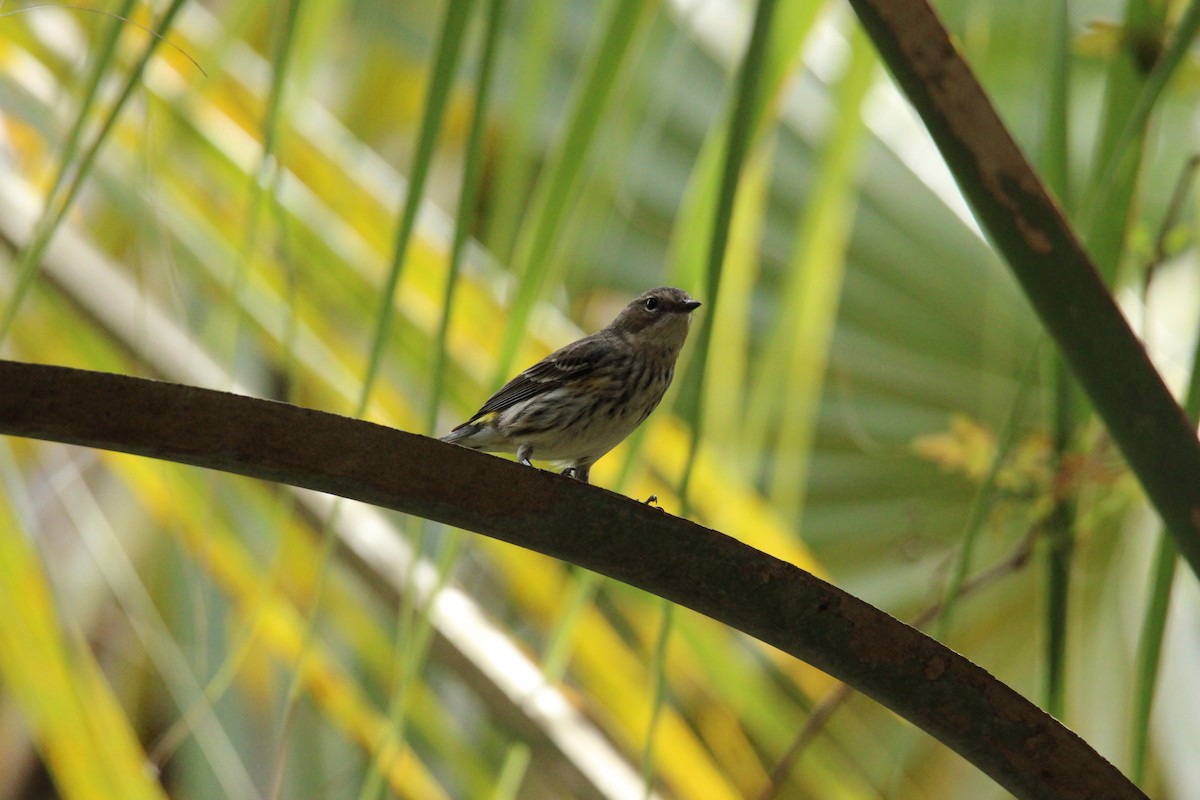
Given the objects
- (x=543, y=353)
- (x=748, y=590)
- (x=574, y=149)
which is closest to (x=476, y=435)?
(x=543, y=353)

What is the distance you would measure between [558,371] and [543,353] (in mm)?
981

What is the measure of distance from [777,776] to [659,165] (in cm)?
265

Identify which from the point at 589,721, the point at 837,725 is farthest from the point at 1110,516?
the point at 589,721

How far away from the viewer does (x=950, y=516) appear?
11.9 ft

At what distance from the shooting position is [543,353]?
2332mm

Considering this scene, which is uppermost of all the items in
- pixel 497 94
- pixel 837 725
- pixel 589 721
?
pixel 497 94

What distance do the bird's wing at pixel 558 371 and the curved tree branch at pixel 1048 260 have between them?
6.31 feet

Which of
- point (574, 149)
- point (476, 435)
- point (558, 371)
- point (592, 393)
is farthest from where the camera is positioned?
point (476, 435)

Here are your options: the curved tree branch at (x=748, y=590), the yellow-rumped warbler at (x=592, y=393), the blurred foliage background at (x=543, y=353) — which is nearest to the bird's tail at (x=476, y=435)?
the yellow-rumped warbler at (x=592, y=393)

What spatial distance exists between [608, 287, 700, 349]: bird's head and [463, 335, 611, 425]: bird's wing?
0.33 feet

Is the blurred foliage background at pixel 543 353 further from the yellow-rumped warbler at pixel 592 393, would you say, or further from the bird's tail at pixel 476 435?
the bird's tail at pixel 476 435

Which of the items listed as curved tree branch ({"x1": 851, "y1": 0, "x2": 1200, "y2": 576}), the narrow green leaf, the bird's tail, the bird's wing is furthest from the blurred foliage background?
the bird's tail

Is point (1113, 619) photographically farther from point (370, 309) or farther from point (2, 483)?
point (2, 483)

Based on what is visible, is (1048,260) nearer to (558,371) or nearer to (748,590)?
(748,590)
